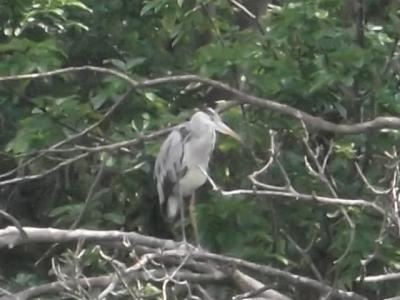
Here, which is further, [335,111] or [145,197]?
[145,197]

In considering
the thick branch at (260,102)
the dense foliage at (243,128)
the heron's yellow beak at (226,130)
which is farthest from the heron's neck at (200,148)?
the thick branch at (260,102)

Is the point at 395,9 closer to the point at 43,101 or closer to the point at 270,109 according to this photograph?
the point at 270,109

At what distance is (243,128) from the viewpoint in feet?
18.7

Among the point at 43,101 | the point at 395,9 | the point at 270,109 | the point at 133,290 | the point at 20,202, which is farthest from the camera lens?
the point at 20,202

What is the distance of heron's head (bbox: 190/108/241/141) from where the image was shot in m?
5.77

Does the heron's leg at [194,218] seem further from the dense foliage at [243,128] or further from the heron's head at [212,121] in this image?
the heron's head at [212,121]

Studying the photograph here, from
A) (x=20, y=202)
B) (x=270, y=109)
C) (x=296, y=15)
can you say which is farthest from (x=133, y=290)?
(x=20, y=202)

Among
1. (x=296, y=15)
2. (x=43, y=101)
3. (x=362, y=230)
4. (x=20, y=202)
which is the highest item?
(x=296, y=15)

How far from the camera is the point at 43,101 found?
218 inches

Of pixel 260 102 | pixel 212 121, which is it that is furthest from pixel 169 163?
pixel 260 102

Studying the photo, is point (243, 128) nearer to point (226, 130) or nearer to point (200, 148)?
point (226, 130)

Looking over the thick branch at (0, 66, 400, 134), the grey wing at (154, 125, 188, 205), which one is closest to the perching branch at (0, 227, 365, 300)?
the thick branch at (0, 66, 400, 134)

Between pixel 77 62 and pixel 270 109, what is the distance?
1.69 metres

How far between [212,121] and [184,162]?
557 millimetres
